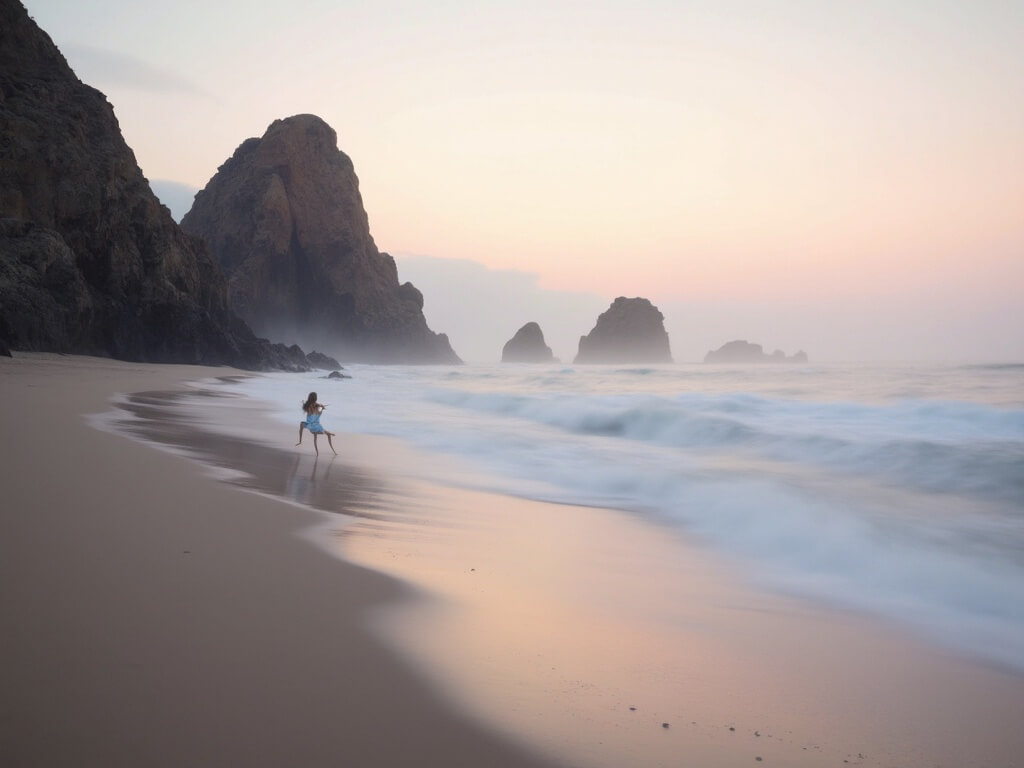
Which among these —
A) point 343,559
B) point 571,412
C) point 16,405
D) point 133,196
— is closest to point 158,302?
point 133,196

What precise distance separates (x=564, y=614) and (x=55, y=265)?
3153 cm

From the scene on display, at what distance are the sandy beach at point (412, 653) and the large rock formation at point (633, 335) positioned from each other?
139 metres

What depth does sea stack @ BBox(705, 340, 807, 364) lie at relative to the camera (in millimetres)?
155500

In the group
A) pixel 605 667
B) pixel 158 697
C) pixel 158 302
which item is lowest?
pixel 605 667

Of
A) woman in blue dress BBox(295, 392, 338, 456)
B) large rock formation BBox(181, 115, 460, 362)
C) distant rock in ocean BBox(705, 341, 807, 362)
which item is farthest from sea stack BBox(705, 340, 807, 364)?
woman in blue dress BBox(295, 392, 338, 456)

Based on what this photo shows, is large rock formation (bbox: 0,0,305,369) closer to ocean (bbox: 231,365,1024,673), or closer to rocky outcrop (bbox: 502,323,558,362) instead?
ocean (bbox: 231,365,1024,673)

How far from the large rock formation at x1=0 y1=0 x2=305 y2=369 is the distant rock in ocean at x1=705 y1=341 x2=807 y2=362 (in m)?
133

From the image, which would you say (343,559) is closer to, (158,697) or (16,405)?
(158,697)

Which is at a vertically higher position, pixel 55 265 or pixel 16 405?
pixel 55 265

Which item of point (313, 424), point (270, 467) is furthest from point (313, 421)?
point (270, 467)

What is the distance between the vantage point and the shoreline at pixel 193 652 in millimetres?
1819

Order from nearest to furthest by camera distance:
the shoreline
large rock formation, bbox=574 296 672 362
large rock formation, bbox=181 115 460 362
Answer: the shoreline
large rock formation, bbox=181 115 460 362
large rock formation, bbox=574 296 672 362

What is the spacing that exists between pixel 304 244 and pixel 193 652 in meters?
101

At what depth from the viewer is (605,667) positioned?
2.72m
